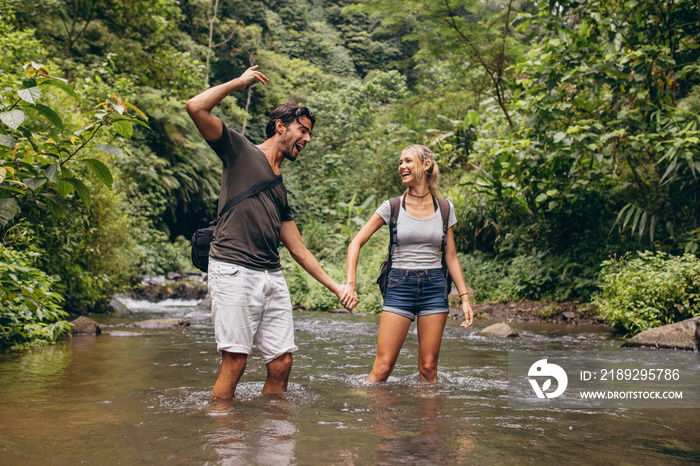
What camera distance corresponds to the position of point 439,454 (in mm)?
2574

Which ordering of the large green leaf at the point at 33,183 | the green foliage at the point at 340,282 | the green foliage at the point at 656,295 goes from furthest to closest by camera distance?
the green foliage at the point at 340,282 → the green foliage at the point at 656,295 → the large green leaf at the point at 33,183

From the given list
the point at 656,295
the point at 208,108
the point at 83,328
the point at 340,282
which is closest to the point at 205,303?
the point at 340,282

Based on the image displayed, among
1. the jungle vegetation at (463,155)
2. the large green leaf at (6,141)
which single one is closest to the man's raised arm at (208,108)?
the jungle vegetation at (463,155)

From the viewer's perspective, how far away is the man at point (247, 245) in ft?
11.1

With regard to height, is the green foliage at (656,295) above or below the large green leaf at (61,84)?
below

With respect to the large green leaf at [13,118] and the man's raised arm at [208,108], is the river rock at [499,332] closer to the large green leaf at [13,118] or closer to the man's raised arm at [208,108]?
the man's raised arm at [208,108]

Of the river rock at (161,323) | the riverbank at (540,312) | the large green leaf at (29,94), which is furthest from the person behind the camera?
the riverbank at (540,312)

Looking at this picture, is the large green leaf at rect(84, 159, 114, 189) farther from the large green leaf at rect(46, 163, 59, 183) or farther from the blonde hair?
the blonde hair

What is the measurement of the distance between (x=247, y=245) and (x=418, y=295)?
58.0 inches

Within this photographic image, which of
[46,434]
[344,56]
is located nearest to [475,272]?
[46,434]

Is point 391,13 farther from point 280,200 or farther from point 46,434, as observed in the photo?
point 46,434

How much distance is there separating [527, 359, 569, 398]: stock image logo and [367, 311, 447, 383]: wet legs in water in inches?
33.4

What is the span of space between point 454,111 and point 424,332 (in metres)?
16.1

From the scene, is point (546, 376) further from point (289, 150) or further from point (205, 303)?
point (205, 303)
